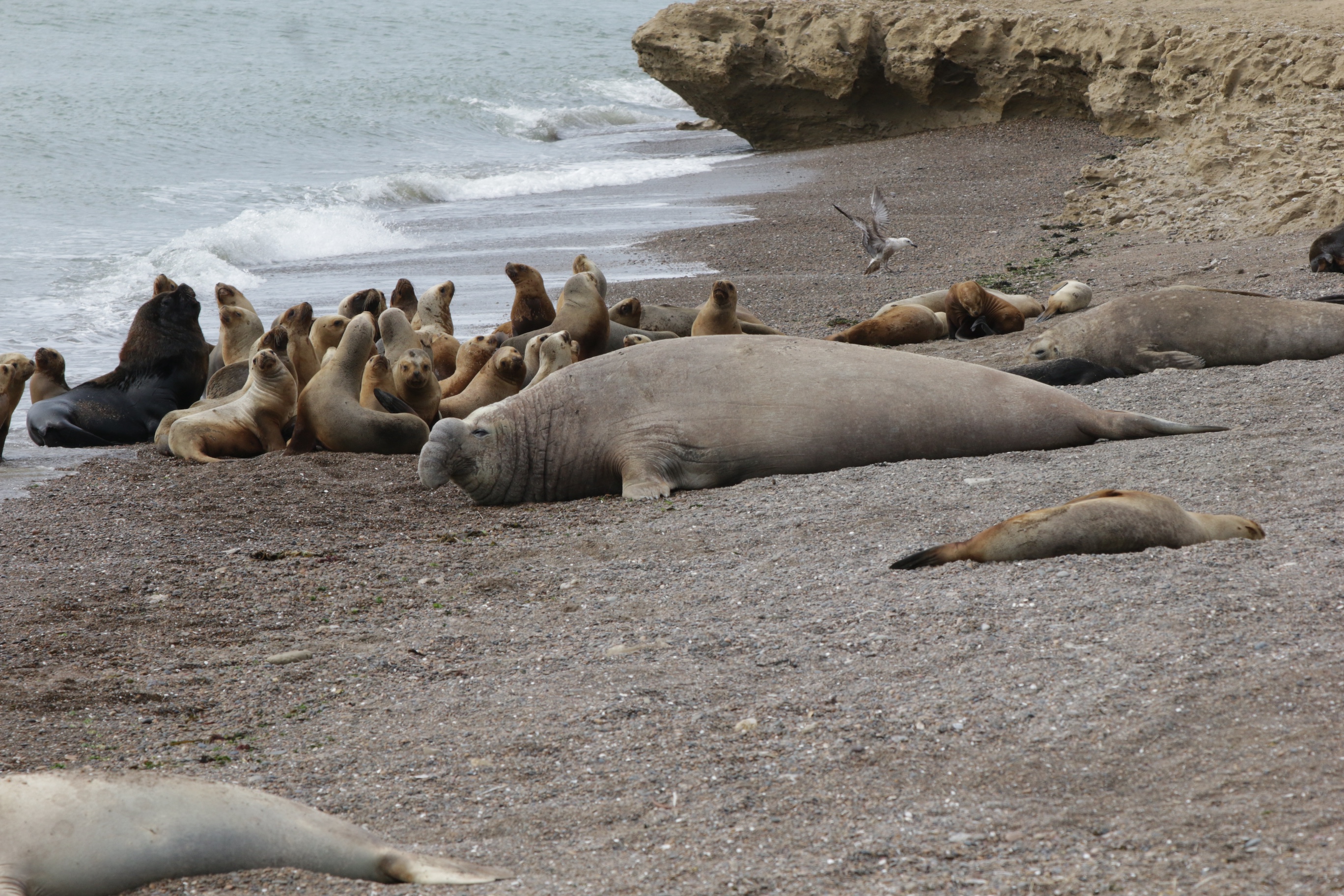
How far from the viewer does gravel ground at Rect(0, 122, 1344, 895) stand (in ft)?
8.03

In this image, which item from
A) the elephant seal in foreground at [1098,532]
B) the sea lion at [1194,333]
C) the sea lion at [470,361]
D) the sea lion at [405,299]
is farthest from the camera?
the sea lion at [405,299]

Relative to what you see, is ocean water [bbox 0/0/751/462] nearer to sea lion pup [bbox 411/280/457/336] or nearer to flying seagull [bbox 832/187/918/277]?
sea lion pup [bbox 411/280/457/336]

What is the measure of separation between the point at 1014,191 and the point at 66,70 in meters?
27.3

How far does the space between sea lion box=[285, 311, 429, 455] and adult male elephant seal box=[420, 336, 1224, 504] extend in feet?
3.42

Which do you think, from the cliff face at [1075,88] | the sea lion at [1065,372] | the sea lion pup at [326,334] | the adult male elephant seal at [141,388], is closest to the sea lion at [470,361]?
the sea lion pup at [326,334]

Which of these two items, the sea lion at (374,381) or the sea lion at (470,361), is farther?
the sea lion at (470,361)

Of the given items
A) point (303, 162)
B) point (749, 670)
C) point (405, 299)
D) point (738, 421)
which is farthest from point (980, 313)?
point (303, 162)

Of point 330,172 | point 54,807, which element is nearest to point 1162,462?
point 54,807

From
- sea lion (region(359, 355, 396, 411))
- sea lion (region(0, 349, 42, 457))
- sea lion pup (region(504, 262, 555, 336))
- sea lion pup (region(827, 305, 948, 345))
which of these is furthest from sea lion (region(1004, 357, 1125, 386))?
sea lion (region(0, 349, 42, 457))

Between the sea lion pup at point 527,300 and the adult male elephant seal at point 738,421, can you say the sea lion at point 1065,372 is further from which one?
the sea lion pup at point 527,300

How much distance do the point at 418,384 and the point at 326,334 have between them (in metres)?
1.46

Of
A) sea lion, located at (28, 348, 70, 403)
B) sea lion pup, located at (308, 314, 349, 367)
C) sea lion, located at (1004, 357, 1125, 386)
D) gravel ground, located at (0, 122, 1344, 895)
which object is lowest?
gravel ground, located at (0, 122, 1344, 895)

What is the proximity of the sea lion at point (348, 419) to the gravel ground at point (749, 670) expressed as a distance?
2.29ft

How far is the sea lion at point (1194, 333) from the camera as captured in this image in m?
6.87
